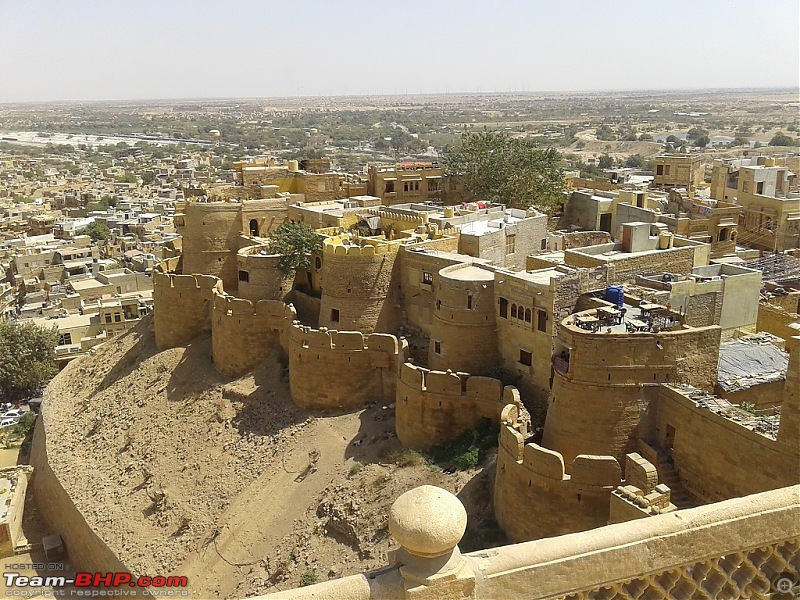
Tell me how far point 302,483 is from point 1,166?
127 metres

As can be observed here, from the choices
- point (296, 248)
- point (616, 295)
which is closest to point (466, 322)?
point (616, 295)

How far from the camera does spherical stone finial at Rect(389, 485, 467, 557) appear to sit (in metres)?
3.78

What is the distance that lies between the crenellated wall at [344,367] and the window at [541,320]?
13.4 ft

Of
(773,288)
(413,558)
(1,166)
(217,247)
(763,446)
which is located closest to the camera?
(413,558)

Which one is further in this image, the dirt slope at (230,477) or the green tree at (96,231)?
the green tree at (96,231)

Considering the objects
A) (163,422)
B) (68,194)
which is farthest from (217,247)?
(68,194)

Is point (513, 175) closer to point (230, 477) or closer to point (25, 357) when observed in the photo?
point (230, 477)

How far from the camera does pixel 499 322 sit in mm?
17578

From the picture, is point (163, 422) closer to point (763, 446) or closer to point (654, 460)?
point (654, 460)

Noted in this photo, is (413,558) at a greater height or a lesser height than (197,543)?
greater

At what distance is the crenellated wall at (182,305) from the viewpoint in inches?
987

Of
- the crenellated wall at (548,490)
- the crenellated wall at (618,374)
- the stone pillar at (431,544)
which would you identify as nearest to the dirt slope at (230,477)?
the crenellated wall at (548,490)

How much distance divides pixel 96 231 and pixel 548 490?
169ft

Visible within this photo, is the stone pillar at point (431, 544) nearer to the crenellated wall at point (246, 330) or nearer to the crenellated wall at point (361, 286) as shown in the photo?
the crenellated wall at point (361, 286)
